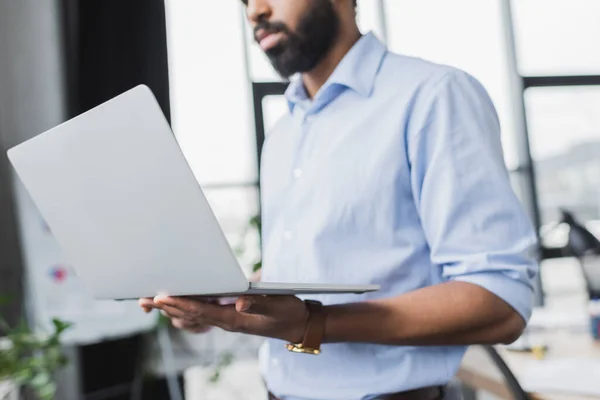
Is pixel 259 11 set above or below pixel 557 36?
below

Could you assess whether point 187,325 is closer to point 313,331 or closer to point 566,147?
point 313,331

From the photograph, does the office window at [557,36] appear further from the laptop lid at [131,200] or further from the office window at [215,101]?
the laptop lid at [131,200]

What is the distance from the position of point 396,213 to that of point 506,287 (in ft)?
0.64

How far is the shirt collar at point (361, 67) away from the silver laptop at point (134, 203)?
44 cm

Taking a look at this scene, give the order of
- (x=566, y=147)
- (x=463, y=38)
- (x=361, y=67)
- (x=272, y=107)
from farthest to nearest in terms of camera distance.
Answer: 1. (x=566, y=147)
2. (x=463, y=38)
3. (x=272, y=107)
4. (x=361, y=67)

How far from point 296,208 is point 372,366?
290 mm

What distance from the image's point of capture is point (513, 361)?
4.66 feet

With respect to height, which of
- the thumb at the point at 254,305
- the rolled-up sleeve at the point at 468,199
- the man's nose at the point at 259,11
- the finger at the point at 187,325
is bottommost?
the finger at the point at 187,325

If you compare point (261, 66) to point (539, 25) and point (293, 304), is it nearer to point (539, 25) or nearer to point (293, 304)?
point (539, 25)

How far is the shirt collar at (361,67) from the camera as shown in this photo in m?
1.05

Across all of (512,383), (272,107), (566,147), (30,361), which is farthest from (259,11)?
(566,147)

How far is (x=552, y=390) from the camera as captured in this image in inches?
42.8

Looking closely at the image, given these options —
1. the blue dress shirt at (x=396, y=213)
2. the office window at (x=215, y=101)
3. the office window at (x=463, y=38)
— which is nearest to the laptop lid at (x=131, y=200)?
the blue dress shirt at (x=396, y=213)

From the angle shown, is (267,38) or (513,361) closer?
(267,38)
